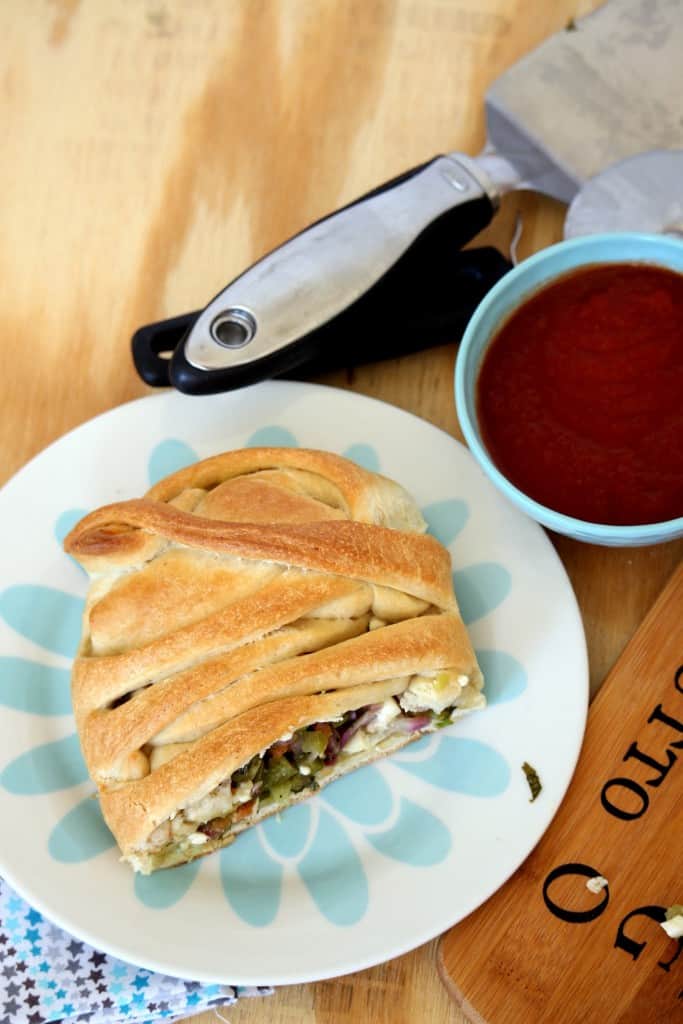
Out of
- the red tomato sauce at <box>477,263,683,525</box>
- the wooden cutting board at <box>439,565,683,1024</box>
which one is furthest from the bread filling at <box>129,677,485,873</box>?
the red tomato sauce at <box>477,263,683,525</box>

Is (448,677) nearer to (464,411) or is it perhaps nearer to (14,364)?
(464,411)

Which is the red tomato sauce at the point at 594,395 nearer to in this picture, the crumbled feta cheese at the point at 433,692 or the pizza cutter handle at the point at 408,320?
the pizza cutter handle at the point at 408,320

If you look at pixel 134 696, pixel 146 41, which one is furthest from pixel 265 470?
pixel 146 41

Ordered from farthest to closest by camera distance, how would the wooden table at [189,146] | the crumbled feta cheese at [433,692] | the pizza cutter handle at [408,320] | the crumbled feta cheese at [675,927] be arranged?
the wooden table at [189,146] < the pizza cutter handle at [408,320] < the crumbled feta cheese at [433,692] < the crumbled feta cheese at [675,927]

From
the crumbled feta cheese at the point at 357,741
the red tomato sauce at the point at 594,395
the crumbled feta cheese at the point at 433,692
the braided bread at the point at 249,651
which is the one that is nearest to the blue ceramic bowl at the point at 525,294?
the red tomato sauce at the point at 594,395

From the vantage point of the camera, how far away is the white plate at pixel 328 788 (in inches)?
57.4

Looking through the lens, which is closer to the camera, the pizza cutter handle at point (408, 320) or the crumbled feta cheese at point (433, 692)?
the crumbled feta cheese at point (433, 692)

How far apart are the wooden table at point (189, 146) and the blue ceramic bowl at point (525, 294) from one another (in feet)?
0.81

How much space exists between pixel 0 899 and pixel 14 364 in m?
0.91

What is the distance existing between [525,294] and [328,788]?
80cm

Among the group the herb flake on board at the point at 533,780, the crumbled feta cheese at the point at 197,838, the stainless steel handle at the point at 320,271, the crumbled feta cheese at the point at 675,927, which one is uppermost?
the stainless steel handle at the point at 320,271

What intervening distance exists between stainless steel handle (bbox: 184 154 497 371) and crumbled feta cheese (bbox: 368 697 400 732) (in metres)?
0.55

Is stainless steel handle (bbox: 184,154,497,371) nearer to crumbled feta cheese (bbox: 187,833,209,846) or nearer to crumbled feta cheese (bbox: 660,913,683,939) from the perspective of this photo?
crumbled feta cheese (bbox: 187,833,209,846)

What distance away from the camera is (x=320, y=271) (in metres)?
1.64
